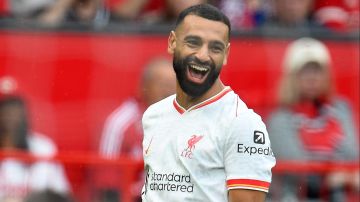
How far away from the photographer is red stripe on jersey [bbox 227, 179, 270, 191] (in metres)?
5.73

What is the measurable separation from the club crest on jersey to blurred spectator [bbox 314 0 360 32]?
556 centimetres

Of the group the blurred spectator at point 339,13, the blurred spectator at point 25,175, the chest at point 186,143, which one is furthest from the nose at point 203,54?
the blurred spectator at point 339,13

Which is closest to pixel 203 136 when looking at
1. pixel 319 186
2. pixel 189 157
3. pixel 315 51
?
pixel 189 157

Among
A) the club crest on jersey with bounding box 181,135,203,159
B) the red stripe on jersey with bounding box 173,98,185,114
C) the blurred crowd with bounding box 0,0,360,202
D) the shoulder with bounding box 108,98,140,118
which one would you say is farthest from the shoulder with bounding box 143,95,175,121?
the shoulder with bounding box 108,98,140,118

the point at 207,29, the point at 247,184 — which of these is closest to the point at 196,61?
the point at 207,29

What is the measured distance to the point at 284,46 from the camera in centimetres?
1074

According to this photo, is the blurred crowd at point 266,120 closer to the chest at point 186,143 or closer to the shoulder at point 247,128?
the chest at point 186,143

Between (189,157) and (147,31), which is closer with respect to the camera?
(189,157)

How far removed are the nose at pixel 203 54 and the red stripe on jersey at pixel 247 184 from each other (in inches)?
23.8

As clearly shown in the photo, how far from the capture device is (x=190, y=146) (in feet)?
19.3

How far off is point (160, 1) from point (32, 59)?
1434 mm

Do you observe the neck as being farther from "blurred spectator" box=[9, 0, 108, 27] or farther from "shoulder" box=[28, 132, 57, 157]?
"blurred spectator" box=[9, 0, 108, 27]

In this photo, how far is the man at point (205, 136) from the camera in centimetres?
574

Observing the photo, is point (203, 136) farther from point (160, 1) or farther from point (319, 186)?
point (160, 1)
